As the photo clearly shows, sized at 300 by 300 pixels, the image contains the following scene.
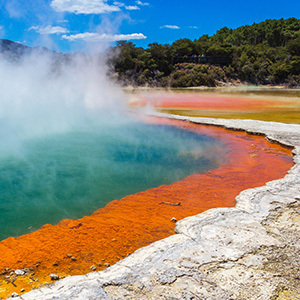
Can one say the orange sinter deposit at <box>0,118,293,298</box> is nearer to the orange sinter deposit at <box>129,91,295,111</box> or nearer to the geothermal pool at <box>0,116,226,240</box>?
the geothermal pool at <box>0,116,226,240</box>

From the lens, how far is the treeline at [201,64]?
142 ft

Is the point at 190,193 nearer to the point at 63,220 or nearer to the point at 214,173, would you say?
the point at 214,173

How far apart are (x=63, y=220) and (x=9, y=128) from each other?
669cm

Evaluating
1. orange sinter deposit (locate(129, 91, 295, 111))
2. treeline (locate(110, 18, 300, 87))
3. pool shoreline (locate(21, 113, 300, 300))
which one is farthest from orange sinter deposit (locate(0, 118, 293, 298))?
treeline (locate(110, 18, 300, 87))

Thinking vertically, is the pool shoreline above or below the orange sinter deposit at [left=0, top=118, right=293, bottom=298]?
above

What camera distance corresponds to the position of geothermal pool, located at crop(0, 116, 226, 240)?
4469mm

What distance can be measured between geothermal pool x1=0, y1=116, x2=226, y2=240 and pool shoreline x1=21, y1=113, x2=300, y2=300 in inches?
67.1

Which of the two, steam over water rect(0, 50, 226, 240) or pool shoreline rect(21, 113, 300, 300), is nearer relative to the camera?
pool shoreline rect(21, 113, 300, 300)

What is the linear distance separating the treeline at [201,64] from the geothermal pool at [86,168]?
106ft

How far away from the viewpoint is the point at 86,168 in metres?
6.21

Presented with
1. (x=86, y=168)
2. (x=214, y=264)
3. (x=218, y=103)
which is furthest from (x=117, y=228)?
(x=218, y=103)

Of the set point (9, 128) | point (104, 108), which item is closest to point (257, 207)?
point (9, 128)

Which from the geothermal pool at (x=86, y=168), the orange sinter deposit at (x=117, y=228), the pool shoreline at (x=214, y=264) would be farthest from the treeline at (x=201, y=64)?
the pool shoreline at (x=214, y=264)

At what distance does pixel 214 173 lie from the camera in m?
5.86
